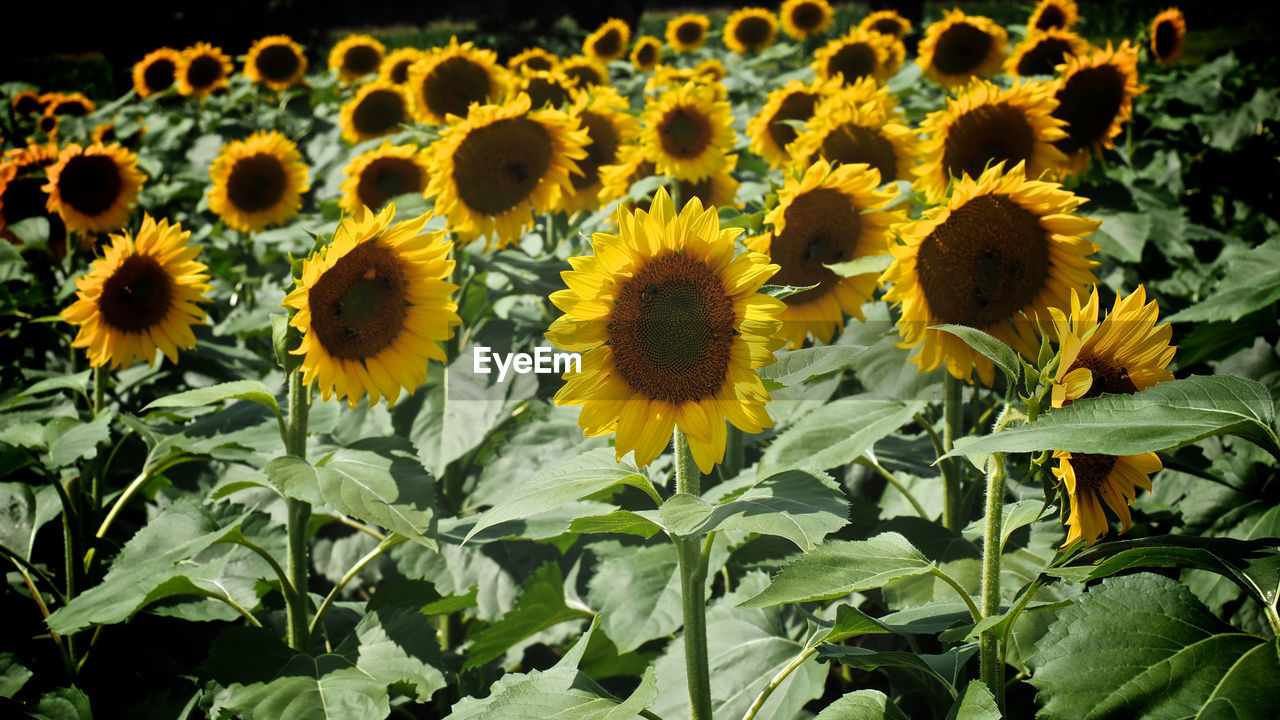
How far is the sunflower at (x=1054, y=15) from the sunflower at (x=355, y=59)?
152 inches

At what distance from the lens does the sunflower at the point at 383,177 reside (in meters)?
3.12

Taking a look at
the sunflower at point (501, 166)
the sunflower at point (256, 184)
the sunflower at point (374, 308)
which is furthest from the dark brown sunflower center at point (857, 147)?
the sunflower at point (256, 184)

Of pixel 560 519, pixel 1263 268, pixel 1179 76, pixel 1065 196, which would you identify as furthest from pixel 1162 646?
pixel 1179 76

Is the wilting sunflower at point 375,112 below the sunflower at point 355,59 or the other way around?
below

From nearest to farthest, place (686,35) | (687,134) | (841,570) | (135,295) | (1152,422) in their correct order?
1. (1152,422)
2. (841,570)
3. (135,295)
4. (687,134)
5. (686,35)

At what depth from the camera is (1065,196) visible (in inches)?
69.2

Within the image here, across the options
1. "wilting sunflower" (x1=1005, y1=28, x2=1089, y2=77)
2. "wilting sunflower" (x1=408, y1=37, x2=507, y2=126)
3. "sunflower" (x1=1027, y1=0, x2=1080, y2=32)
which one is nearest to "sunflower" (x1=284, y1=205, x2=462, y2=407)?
"wilting sunflower" (x1=408, y1=37, x2=507, y2=126)

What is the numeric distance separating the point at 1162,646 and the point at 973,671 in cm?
82

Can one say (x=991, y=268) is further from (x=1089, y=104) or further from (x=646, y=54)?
(x=646, y=54)

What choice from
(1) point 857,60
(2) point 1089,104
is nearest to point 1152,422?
(2) point 1089,104

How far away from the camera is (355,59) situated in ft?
18.2

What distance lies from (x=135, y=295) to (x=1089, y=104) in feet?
9.42

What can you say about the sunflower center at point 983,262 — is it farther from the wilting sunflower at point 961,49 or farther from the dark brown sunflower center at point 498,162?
the wilting sunflower at point 961,49

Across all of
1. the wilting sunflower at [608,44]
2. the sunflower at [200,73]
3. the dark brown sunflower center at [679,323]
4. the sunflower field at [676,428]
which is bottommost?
the sunflower field at [676,428]
